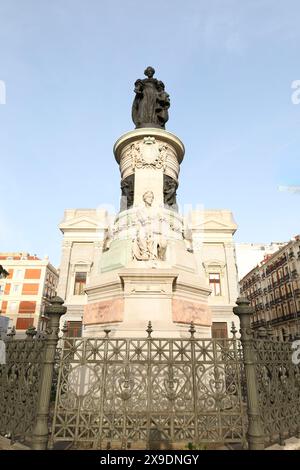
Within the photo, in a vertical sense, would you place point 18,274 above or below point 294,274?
above

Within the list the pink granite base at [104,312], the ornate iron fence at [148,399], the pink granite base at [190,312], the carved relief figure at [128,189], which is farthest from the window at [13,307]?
the ornate iron fence at [148,399]

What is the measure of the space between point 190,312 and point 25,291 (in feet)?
138

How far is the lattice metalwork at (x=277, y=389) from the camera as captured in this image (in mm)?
3855

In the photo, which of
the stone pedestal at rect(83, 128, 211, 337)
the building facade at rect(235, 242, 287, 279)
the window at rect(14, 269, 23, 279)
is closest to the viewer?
the stone pedestal at rect(83, 128, 211, 337)

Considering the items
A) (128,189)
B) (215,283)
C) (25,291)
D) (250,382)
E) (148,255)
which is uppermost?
(25,291)

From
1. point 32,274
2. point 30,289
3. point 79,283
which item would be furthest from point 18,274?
point 79,283

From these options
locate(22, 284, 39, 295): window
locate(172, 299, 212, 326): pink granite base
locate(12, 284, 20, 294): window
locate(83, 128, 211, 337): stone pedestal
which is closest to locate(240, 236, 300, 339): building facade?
locate(172, 299, 212, 326): pink granite base

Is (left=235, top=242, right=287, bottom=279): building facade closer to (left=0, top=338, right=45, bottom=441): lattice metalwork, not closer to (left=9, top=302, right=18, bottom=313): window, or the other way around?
(left=9, top=302, right=18, bottom=313): window

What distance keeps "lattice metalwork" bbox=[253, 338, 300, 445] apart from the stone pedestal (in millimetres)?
1864

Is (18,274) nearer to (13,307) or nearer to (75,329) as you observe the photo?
(13,307)

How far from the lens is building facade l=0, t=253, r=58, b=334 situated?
4128 cm

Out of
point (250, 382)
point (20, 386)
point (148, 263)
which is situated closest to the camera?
point (250, 382)

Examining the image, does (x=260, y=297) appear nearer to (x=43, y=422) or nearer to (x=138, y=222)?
(x=138, y=222)

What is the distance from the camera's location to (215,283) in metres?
27.9
